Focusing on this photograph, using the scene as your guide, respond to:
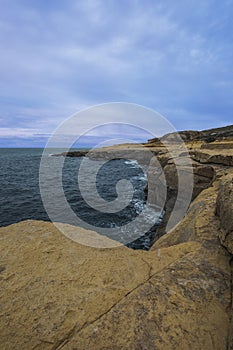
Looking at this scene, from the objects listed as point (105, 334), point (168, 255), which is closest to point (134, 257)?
point (168, 255)

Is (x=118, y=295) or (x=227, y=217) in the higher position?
(x=227, y=217)

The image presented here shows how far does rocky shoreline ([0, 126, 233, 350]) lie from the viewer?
7.40 feet

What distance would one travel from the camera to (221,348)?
7.16 ft

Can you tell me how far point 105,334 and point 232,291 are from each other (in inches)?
Result: 76.0

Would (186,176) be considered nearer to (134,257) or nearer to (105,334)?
(134,257)

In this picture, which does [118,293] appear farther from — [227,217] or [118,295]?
[227,217]

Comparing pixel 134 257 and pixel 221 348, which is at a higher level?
pixel 134 257

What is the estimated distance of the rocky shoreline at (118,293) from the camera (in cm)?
226

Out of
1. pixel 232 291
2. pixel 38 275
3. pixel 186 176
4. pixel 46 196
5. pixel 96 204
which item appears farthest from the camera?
pixel 46 196

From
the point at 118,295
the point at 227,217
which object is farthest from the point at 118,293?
the point at 227,217

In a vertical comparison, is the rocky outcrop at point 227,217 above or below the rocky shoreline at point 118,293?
above

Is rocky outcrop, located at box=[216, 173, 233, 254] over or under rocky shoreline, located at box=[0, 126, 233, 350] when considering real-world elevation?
over

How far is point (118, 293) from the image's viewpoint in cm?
278

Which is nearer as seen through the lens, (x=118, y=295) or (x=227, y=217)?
(x=118, y=295)
